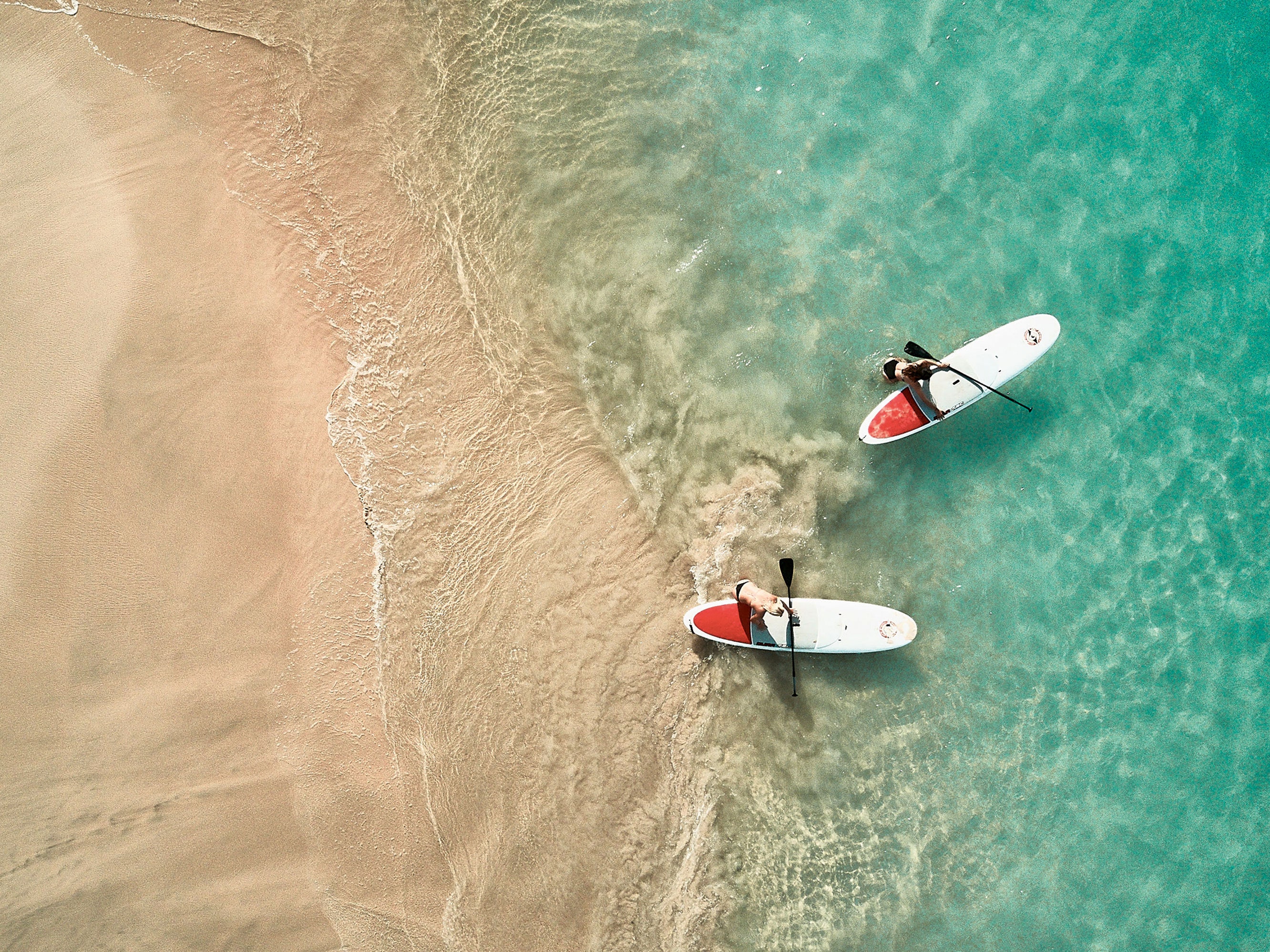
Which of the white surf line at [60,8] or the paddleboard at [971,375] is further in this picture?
the paddleboard at [971,375]

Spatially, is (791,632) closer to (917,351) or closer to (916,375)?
(916,375)

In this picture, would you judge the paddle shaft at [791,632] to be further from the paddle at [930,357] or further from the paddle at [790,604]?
the paddle at [930,357]

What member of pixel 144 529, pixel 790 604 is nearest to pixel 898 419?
pixel 790 604

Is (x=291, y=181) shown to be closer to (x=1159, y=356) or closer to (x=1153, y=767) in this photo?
(x=1159, y=356)

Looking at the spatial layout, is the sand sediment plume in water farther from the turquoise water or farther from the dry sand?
the turquoise water

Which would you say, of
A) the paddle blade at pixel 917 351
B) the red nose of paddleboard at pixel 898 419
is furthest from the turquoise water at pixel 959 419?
the paddle blade at pixel 917 351

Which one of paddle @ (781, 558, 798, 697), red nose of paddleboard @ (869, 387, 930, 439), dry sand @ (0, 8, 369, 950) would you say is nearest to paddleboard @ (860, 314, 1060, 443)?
red nose of paddleboard @ (869, 387, 930, 439)
